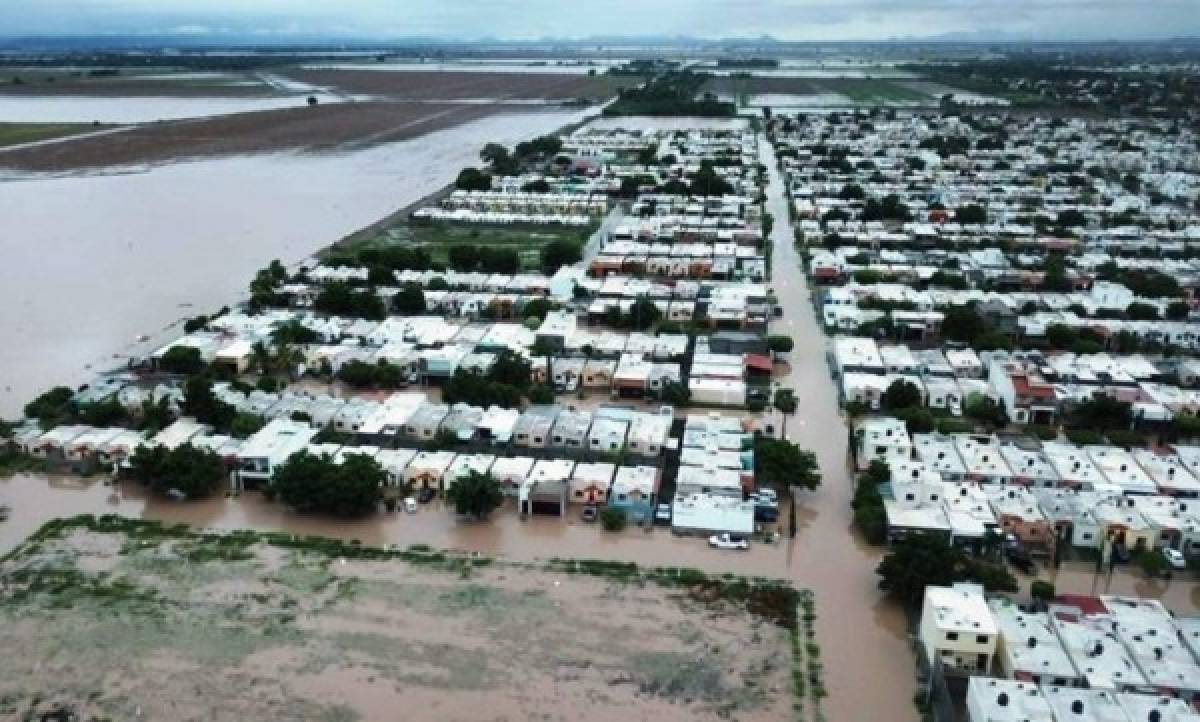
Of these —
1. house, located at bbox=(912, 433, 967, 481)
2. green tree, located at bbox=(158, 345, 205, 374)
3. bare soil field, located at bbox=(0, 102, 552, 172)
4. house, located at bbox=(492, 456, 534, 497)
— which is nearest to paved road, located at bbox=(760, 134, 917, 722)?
house, located at bbox=(912, 433, 967, 481)

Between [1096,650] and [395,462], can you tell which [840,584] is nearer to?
[1096,650]

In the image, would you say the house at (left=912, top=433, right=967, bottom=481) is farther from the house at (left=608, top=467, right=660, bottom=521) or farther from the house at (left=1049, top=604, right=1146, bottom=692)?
the house at (left=608, top=467, right=660, bottom=521)

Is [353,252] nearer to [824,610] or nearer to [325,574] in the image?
[325,574]

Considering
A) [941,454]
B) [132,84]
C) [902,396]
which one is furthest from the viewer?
[132,84]

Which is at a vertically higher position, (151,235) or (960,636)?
(151,235)

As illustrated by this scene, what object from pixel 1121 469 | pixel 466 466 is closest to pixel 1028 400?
pixel 1121 469

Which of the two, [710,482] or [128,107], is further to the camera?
[128,107]

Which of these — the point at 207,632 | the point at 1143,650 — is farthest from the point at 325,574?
the point at 1143,650
